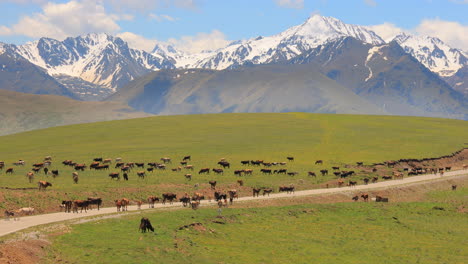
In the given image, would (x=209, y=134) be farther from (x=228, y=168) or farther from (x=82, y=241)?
(x=82, y=241)

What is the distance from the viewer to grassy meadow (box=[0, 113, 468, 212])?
7738 centimetres

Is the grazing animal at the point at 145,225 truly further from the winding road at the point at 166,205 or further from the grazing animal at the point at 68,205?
the grazing animal at the point at 68,205

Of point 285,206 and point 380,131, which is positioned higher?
point 380,131

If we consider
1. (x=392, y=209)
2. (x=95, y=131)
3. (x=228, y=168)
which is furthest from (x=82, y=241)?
(x=95, y=131)

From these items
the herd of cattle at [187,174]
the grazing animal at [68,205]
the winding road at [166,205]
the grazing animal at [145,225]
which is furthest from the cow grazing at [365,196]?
the grazing animal at [68,205]

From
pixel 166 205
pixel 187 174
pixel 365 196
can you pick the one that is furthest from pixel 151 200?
pixel 365 196

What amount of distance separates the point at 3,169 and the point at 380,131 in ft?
371

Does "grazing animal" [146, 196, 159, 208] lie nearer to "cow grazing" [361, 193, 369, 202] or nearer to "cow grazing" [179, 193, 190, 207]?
"cow grazing" [179, 193, 190, 207]

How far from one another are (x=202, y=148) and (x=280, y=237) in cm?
8081

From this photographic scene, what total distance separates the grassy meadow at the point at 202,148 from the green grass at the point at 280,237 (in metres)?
17.6

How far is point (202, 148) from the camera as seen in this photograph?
134m

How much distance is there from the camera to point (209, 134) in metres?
165

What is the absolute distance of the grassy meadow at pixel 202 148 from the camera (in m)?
77.4

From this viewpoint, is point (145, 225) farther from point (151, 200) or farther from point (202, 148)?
point (202, 148)
